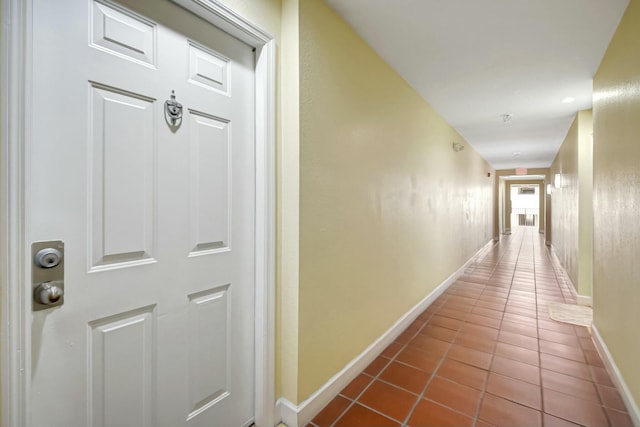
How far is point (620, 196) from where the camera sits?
1.86m

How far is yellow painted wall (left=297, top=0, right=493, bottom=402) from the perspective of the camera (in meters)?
1.66

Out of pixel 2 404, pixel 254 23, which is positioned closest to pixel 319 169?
pixel 254 23

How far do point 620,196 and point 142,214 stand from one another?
8.76ft

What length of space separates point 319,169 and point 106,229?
1051 mm

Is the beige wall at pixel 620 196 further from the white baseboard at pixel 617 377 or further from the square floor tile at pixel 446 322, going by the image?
the square floor tile at pixel 446 322

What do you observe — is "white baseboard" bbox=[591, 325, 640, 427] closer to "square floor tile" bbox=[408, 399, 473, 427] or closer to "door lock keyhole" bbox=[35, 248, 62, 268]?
"square floor tile" bbox=[408, 399, 473, 427]

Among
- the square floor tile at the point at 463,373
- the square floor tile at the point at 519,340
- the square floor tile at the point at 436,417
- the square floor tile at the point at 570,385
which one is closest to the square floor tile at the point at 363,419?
the square floor tile at the point at 436,417

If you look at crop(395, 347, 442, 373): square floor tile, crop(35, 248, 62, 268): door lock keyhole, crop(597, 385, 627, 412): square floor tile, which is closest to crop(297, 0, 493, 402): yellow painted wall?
crop(395, 347, 442, 373): square floor tile

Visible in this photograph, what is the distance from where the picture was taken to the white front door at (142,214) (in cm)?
93

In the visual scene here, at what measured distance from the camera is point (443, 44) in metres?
2.16

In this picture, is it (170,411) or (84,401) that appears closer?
(84,401)

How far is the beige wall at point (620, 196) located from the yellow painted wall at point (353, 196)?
4.67 ft

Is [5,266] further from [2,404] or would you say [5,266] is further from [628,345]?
[628,345]

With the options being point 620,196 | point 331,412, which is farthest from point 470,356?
point 620,196
